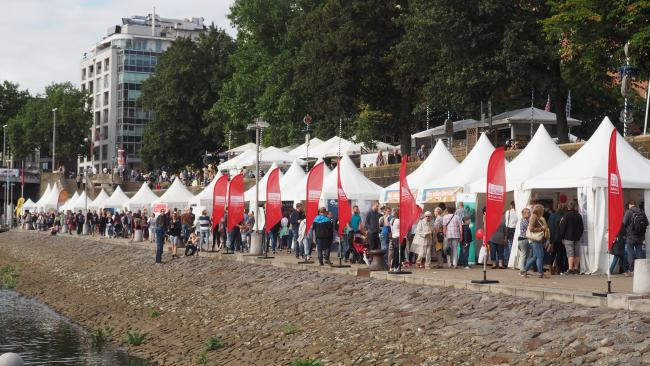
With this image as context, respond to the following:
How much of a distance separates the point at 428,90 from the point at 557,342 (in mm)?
35106

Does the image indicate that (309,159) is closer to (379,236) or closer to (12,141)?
(379,236)

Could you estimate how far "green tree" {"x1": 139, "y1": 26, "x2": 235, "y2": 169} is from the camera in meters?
87.5

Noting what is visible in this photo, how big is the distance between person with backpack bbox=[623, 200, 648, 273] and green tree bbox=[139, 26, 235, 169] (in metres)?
64.8

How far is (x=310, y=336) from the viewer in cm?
2042

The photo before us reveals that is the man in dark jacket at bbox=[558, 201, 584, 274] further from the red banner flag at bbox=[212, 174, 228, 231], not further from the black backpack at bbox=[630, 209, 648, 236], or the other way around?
the red banner flag at bbox=[212, 174, 228, 231]

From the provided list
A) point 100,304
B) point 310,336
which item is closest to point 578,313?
point 310,336

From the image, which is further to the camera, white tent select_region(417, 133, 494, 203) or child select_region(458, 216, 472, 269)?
white tent select_region(417, 133, 494, 203)

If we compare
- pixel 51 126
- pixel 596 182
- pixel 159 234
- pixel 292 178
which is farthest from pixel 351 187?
pixel 51 126

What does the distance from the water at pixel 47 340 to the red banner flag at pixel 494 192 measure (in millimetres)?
8309

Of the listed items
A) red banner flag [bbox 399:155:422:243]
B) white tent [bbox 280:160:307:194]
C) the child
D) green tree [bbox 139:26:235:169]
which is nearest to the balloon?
the child

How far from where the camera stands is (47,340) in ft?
86.4

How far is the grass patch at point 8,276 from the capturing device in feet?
145

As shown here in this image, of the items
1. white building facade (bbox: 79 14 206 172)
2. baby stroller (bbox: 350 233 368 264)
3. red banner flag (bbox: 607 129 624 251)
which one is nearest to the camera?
red banner flag (bbox: 607 129 624 251)

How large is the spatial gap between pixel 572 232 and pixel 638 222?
1553 mm
